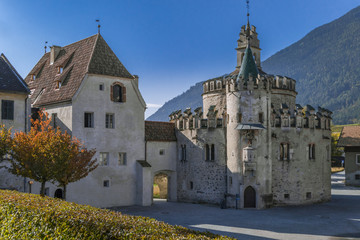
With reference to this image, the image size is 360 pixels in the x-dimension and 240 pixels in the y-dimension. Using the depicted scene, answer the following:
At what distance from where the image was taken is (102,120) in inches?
1478

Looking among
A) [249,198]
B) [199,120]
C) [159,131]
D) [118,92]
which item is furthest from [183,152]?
[118,92]

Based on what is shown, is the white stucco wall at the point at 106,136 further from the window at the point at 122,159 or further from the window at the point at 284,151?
the window at the point at 284,151

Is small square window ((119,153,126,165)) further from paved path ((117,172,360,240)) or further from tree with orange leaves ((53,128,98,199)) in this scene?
tree with orange leaves ((53,128,98,199))

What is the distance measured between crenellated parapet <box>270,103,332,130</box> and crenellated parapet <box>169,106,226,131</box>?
17.4 ft

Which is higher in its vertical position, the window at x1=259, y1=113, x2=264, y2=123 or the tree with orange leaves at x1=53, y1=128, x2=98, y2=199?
the window at x1=259, y1=113, x2=264, y2=123

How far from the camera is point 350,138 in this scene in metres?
61.4

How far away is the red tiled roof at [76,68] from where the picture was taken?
123 ft

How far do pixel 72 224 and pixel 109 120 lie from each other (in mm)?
24132

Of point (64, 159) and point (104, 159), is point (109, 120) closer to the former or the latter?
point (104, 159)

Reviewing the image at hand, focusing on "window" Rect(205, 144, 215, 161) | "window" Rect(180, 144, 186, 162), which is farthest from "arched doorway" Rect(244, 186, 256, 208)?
"window" Rect(180, 144, 186, 162)

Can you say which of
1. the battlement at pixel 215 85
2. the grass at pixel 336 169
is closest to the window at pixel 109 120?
the battlement at pixel 215 85

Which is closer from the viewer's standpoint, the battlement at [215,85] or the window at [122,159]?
the window at [122,159]

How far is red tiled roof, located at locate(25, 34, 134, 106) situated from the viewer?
3741cm

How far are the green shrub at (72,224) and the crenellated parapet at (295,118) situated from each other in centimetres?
2692
